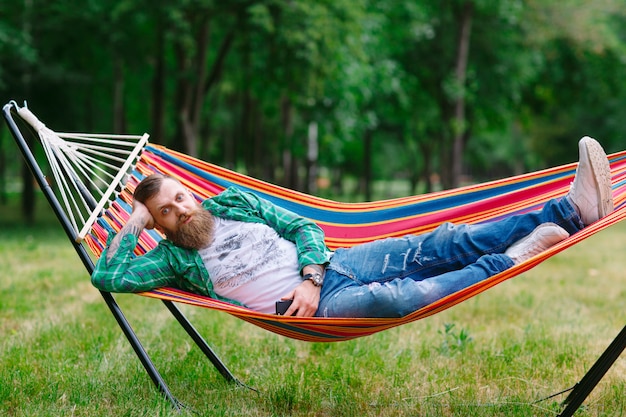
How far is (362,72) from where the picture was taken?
38.2 feet

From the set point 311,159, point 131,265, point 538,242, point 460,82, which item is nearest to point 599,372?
point 538,242

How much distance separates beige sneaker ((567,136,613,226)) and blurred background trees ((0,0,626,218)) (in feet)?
21.3

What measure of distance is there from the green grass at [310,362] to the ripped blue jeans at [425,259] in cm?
54

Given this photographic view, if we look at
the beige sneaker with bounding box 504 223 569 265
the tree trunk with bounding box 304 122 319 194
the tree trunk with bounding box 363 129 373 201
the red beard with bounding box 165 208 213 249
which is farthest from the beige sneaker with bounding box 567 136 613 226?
the tree trunk with bounding box 363 129 373 201

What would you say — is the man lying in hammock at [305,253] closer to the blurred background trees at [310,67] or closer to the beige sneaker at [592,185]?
the beige sneaker at [592,185]

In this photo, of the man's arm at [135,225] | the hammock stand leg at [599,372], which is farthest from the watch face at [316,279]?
the hammock stand leg at [599,372]

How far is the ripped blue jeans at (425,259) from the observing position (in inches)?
90.4

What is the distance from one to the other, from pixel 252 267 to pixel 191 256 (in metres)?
0.23

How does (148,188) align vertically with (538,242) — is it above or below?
above

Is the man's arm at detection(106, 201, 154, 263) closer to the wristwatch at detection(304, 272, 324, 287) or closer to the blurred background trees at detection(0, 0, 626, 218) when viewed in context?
the wristwatch at detection(304, 272, 324, 287)

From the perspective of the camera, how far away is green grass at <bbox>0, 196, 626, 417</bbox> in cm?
262

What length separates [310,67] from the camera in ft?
29.6

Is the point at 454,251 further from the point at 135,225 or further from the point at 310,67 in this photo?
the point at 310,67

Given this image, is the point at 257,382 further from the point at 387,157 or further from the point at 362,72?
the point at 387,157
